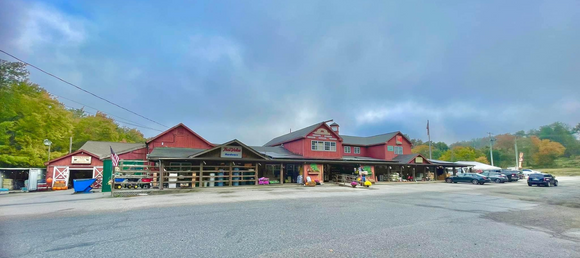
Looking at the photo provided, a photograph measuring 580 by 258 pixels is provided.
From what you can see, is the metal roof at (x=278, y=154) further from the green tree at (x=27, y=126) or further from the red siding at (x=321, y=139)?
the green tree at (x=27, y=126)

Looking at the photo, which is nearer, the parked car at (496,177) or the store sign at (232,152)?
the store sign at (232,152)

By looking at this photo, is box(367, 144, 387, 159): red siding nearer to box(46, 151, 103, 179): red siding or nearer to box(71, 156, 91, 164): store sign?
box(46, 151, 103, 179): red siding

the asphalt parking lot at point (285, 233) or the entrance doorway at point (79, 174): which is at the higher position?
the entrance doorway at point (79, 174)

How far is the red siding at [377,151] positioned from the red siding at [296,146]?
39.3ft

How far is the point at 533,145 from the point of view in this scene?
8019cm

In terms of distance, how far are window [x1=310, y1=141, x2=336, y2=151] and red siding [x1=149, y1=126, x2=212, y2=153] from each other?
1122 centimetres

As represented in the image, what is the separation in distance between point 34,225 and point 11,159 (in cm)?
2576

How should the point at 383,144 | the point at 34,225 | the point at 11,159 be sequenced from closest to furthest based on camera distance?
the point at 34,225 < the point at 11,159 < the point at 383,144

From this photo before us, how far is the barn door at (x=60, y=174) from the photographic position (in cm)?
2336

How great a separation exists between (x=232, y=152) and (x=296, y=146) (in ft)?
32.8

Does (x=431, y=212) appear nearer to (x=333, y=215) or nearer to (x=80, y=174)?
(x=333, y=215)

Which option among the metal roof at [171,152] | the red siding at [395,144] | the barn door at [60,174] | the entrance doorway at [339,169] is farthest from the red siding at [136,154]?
the red siding at [395,144]

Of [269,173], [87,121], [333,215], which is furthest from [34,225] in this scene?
[87,121]

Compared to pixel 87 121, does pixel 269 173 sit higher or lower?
lower
